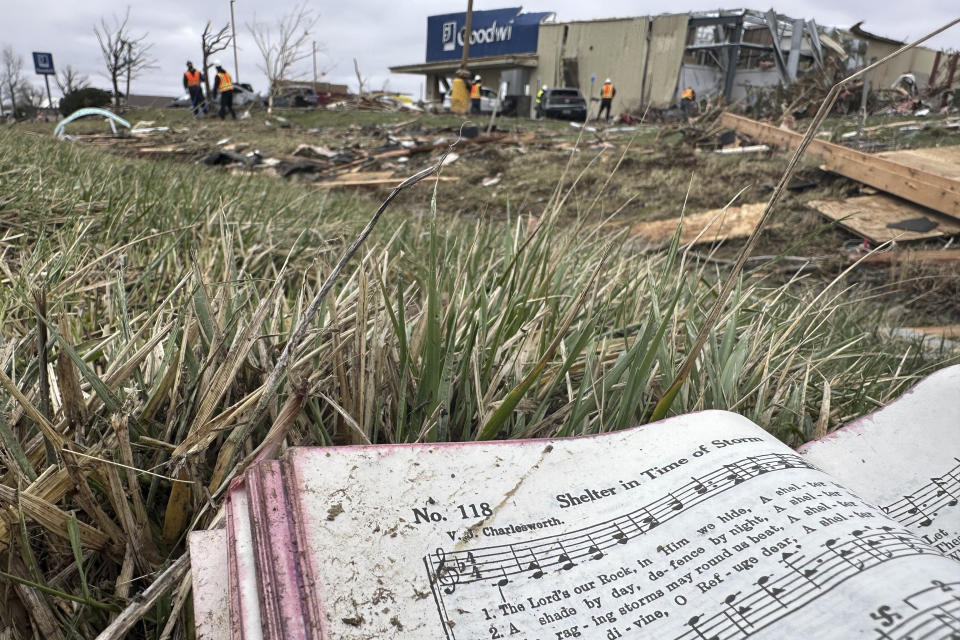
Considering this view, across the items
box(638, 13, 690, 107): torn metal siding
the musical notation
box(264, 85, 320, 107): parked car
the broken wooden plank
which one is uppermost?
box(638, 13, 690, 107): torn metal siding

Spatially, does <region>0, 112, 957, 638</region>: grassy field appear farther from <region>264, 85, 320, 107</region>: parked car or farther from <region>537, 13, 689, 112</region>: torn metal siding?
<region>537, 13, 689, 112</region>: torn metal siding

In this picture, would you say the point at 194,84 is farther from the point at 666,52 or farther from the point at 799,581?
the point at 799,581

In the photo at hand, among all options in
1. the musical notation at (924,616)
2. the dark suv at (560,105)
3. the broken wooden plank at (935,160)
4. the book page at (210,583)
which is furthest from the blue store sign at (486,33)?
the musical notation at (924,616)

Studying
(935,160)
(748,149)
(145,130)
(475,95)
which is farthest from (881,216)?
(475,95)

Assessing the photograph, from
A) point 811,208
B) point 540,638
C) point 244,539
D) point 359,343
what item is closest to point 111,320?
point 359,343

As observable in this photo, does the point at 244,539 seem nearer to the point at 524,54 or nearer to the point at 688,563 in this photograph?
the point at 688,563

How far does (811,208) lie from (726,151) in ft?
9.52

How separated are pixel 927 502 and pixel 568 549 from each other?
59 cm

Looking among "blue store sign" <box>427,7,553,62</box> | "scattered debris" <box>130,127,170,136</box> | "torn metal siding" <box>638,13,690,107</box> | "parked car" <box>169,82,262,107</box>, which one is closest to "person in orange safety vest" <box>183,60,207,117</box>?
"parked car" <box>169,82,262,107</box>

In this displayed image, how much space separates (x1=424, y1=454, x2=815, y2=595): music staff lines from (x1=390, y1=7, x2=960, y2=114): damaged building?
57.9 feet

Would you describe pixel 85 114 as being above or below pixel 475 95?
below

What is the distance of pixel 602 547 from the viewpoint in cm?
68

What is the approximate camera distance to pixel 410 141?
10906 mm

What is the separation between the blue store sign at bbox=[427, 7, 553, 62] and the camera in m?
26.3
